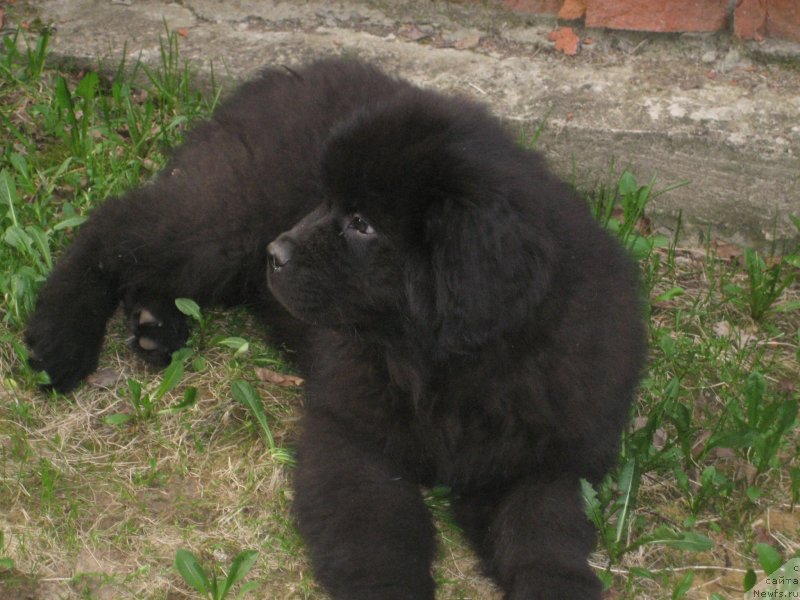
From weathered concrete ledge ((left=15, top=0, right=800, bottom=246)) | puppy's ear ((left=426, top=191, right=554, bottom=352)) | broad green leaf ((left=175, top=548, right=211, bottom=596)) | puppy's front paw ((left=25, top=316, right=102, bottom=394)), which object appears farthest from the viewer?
weathered concrete ledge ((left=15, top=0, right=800, bottom=246))

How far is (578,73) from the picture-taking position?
433 centimetres

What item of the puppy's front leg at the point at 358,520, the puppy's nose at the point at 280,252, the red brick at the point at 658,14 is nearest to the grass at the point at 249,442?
the puppy's front leg at the point at 358,520

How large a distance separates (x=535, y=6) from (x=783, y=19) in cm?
92

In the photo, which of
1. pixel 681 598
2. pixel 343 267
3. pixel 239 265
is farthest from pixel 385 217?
pixel 681 598

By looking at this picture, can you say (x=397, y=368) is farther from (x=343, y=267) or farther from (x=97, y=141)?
(x=97, y=141)

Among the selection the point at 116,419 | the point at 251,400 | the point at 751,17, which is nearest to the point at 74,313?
the point at 116,419

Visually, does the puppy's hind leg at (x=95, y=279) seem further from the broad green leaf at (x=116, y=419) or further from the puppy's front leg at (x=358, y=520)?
the puppy's front leg at (x=358, y=520)

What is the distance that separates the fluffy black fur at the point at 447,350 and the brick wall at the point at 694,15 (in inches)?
56.8

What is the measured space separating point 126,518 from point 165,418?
1.34ft

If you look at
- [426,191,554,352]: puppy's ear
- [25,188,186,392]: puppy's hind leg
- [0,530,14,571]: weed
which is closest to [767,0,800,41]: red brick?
[426,191,554,352]: puppy's ear

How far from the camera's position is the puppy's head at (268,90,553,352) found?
8.45 feet

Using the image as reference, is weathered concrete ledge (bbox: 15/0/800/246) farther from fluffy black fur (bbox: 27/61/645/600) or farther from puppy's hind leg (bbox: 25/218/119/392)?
puppy's hind leg (bbox: 25/218/119/392)

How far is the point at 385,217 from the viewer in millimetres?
2721

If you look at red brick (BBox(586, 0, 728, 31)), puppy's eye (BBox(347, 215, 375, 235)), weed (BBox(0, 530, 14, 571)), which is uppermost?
red brick (BBox(586, 0, 728, 31))
